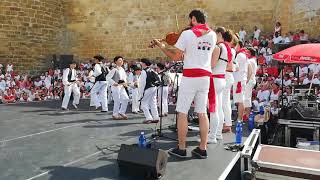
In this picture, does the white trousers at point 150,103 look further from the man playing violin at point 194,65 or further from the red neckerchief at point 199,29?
the red neckerchief at point 199,29

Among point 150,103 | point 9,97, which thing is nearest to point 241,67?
point 150,103

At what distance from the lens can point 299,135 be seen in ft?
24.8

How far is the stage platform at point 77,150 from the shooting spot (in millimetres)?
4075

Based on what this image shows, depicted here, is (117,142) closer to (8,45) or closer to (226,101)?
(226,101)

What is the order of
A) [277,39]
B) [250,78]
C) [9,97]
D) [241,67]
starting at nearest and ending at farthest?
[241,67], [250,78], [277,39], [9,97]

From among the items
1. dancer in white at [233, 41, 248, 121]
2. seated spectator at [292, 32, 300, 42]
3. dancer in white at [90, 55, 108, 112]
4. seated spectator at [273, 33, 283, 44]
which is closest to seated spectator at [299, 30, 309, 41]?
seated spectator at [292, 32, 300, 42]

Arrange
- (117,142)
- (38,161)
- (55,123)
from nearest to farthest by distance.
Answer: (38,161) → (117,142) → (55,123)

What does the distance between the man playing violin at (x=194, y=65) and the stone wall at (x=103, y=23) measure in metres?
14.3

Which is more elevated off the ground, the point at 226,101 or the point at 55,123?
the point at 226,101

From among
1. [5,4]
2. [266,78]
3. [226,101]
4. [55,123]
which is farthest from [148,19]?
[226,101]

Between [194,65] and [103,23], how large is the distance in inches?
774

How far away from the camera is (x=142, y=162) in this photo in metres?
3.83

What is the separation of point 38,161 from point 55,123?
365 cm

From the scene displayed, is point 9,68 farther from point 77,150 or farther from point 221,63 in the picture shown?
point 221,63
